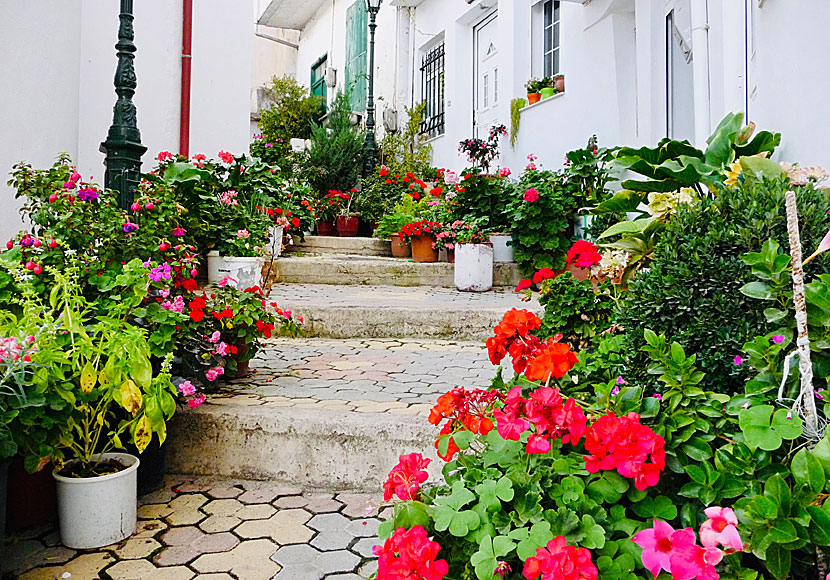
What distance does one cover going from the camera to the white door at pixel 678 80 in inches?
185

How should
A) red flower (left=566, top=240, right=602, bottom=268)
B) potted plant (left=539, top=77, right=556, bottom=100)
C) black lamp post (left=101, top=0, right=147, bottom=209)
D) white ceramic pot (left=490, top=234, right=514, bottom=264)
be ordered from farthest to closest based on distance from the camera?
1. potted plant (left=539, top=77, right=556, bottom=100)
2. white ceramic pot (left=490, top=234, right=514, bottom=264)
3. black lamp post (left=101, top=0, right=147, bottom=209)
4. red flower (left=566, top=240, right=602, bottom=268)

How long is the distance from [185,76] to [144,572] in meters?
3.88

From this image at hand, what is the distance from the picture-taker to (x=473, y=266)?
5.65 meters

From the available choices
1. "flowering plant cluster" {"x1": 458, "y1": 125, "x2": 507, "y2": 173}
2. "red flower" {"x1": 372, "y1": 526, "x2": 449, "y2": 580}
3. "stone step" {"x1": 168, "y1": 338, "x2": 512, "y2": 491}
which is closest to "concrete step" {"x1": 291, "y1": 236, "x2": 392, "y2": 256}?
"flowering plant cluster" {"x1": 458, "y1": 125, "x2": 507, "y2": 173}

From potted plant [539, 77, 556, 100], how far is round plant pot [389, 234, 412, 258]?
2046 millimetres

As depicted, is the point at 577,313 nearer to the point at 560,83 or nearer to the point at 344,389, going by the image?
the point at 344,389

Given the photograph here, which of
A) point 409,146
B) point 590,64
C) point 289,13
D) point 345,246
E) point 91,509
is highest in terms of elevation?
point 289,13

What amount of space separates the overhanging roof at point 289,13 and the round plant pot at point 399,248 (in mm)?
7318

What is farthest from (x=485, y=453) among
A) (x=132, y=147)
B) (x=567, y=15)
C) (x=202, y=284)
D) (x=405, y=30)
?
(x=405, y=30)

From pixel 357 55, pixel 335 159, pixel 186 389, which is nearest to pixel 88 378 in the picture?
pixel 186 389

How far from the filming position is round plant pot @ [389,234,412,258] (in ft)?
22.5

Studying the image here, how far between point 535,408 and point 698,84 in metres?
2.73

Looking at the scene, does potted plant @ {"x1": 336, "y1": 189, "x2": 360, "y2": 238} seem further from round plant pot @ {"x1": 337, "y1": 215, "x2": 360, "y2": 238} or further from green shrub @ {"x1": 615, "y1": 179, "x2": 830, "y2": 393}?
green shrub @ {"x1": 615, "y1": 179, "x2": 830, "y2": 393}

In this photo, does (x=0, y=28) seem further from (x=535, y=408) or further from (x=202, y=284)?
(x=535, y=408)
